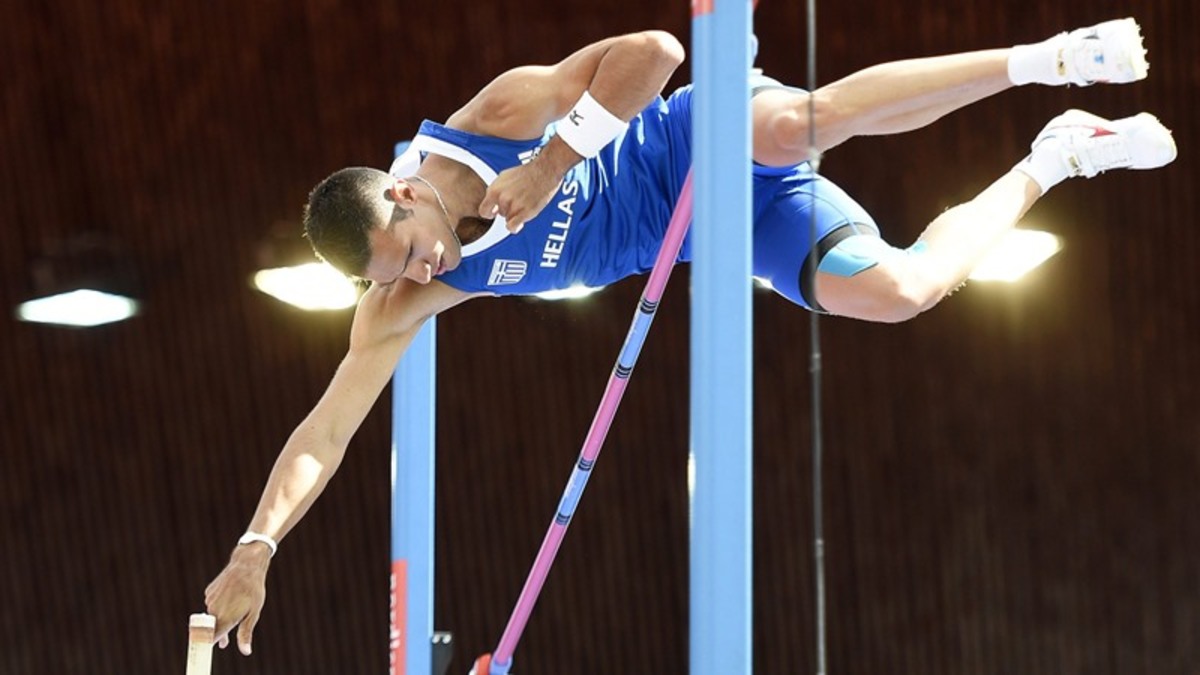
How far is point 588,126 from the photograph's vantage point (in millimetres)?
2129

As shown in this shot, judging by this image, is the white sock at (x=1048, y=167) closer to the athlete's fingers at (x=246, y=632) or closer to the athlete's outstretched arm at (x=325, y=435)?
the athlete's outstretched arm at (x=325, y=435)

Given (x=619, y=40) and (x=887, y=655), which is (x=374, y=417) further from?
(x=619, y=40)

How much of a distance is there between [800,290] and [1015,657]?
3.35 meters

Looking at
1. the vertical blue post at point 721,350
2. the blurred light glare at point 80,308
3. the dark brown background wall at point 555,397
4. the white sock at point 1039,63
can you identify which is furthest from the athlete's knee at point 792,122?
the blurred light glare at point 80,308

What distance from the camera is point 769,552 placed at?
17.6 ft

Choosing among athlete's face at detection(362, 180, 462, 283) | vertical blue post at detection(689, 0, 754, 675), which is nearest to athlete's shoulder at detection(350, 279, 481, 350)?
athlete's face at detection(362, 180, 462, 283)

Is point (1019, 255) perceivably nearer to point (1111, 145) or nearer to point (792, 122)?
point (1111, 145)

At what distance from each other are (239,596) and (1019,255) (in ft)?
13.0

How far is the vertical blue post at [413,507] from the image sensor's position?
2770mm

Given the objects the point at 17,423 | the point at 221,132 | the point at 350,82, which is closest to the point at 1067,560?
the point at 350,82

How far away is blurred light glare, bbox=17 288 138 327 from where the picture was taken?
560cm

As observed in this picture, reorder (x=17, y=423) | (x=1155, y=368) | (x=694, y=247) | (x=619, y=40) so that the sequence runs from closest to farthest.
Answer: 1. (x=694, y=247)
2. (x=619, y=40)
3. (x=1155, y=368)
4. (x=17, y=423)

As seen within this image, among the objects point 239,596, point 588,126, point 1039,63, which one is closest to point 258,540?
point 239,596

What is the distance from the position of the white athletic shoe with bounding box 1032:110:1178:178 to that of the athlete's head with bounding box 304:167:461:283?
1038 millimetres
